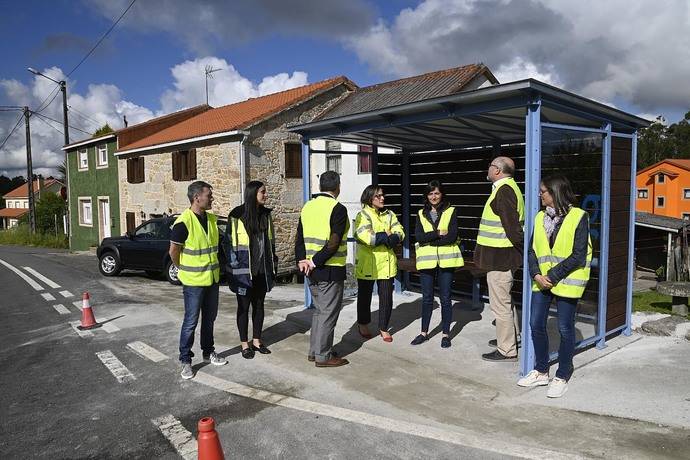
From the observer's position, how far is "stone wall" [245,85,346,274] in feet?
57.6

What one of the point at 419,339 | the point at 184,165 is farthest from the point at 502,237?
the point at 184,165

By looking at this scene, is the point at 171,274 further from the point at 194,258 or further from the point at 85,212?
the point at 85,212

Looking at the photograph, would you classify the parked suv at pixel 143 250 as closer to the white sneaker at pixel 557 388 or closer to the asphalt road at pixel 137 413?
the asphalt road at pixel 137 413

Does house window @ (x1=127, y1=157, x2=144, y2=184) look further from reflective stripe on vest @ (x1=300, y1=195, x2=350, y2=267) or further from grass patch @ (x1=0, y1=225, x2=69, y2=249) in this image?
reflective stripe on vest @ (x1=300, y1=195, x2=350, y2=267)

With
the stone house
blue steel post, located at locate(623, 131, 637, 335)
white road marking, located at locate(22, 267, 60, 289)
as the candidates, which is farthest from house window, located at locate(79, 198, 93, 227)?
blue steel post, located at locate(623, 131, 637, 335)

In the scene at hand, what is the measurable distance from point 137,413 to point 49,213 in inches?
1699

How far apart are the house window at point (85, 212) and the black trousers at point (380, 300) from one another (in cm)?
2572

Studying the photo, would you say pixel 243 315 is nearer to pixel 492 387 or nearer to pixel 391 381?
pixel 391 381

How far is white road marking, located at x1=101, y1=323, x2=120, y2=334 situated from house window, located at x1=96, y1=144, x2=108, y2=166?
20252mm

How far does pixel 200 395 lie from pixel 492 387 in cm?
264

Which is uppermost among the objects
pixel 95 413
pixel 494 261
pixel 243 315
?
pixel 494 261

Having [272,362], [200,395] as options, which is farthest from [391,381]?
[200,395]

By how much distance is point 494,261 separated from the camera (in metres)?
5.28

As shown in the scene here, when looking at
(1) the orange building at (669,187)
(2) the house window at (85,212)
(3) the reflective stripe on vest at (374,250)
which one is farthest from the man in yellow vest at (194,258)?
(1) the orange building at (669,187)
